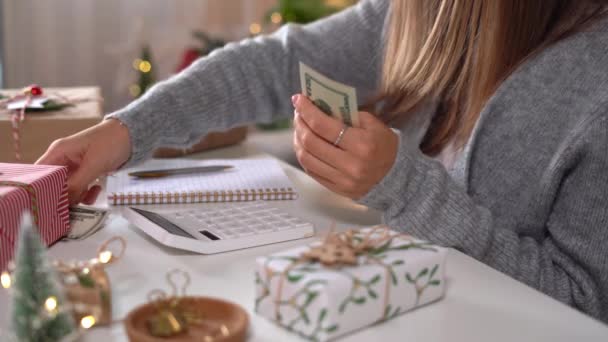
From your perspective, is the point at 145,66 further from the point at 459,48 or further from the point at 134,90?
the point at 459,48

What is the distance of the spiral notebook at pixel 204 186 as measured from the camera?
0.90 m

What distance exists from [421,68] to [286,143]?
0.74 metres

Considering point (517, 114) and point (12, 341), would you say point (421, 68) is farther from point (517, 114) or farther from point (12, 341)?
point (12, 341)

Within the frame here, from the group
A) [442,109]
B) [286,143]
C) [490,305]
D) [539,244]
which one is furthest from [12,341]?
[286,143]

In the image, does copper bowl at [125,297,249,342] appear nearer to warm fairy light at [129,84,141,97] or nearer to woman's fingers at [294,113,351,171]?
woman's fingers at [294,113,351,171]

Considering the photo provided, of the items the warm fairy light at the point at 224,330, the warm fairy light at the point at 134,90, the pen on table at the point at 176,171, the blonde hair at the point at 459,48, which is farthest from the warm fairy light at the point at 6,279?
the warm fairy light at the point at 134,90

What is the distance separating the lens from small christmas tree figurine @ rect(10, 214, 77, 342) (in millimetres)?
500

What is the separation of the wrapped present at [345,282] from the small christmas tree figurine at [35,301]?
0.51 feet

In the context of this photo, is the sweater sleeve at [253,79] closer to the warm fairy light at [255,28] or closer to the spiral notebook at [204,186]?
the spiral notebook at [204,186]

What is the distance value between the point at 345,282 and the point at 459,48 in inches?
18.8

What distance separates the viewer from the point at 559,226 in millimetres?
815

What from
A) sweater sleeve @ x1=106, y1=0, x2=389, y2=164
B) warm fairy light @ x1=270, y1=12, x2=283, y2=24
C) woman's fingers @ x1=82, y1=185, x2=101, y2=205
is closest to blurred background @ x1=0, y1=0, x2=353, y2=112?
warm fairy light @ x1=270, y1=12, x2=283, y2=24

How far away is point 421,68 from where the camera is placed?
96 centimetres

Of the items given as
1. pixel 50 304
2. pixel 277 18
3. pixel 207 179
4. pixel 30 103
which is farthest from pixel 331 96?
pixel 277 18
